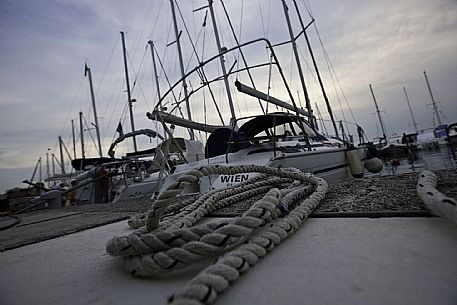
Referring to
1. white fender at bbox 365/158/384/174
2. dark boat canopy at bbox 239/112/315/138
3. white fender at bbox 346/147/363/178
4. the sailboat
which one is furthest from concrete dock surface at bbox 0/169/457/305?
white fender at bbox 365/158/384/174

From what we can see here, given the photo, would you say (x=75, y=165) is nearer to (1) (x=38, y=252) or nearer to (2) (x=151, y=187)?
(2) (x=151, y=187)

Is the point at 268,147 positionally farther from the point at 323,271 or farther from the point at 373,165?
the point at 373,165

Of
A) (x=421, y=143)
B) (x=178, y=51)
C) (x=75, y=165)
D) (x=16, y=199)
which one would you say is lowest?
(x=421, y=143)

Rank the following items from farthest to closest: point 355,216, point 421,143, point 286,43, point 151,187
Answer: point 421,143 < point 286,43 < point 151,187 < point 355,216

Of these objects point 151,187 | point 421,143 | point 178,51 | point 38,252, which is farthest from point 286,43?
point 421,143

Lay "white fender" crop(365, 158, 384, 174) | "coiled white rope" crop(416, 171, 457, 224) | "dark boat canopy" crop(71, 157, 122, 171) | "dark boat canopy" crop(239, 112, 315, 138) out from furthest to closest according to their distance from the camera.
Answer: "dark boat canopy" crop(71, 157, 122, 171)
"white fender" crop(365, 158, 384, 174)
"dark boat canopy" crop(239, 112, 315, 138)
"coiled white rope" crop(416, 171, 457, 224)

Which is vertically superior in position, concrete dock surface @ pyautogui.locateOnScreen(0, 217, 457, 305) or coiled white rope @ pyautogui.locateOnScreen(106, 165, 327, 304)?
coiled white rope @ pyautogui.locateOnScreen(106, 165, 327, 304)

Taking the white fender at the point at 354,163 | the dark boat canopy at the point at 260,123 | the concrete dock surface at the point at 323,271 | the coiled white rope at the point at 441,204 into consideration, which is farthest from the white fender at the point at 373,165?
the coiled white rope at the point at 441,204

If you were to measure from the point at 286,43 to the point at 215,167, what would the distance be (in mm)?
8064

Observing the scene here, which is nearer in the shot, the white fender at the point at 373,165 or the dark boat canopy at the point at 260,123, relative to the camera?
the dark boat canopy at the point at 260,123

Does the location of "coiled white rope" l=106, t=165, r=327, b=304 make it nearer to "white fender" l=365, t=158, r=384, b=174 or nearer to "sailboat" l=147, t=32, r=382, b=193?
"sailboat" l=147, t=32, r=382, b=193

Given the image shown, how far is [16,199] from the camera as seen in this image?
24.2ft

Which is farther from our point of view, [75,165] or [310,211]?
[75,165]

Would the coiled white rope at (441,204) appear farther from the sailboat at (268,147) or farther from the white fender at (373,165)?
the white fender at (373,165)
